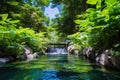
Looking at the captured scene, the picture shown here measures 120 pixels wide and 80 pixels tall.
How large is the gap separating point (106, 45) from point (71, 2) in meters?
16.0

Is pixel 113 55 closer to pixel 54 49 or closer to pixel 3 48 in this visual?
pixel 3 48

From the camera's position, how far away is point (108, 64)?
7.12 m

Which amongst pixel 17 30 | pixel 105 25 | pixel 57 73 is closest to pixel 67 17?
pixel 17 30

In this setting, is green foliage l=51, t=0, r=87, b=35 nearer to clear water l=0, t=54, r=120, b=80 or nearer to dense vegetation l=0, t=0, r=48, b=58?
dense vegetation l=0, t=0, r=48, b=58

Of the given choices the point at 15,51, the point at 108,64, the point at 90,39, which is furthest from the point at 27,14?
the point at 108,64

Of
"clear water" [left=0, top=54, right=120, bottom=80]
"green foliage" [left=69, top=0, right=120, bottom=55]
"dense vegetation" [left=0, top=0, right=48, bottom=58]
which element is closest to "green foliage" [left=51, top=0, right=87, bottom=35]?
"dense vegetation" [left=0, top=0, right=48, bottom=58]

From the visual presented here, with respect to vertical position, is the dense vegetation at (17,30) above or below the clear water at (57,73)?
above

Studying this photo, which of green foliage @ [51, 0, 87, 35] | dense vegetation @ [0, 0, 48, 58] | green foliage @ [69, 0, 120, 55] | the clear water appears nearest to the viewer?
the clear water

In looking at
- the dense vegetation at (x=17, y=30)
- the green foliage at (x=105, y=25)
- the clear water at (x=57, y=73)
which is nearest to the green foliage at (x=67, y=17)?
the dense vegetation at (x=17, y=30)

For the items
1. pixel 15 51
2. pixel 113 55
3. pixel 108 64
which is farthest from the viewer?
pixel 15 51

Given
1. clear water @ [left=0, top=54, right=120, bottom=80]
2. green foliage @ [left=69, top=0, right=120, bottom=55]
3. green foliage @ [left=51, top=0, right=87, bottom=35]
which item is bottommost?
clear water @ [left=0, top=54, right=120, bottom=80]

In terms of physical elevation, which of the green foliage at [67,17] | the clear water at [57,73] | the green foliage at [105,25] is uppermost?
the green foliage at [67,17]

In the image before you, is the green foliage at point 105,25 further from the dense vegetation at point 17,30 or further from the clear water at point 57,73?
the dense vegetation at point 17,30

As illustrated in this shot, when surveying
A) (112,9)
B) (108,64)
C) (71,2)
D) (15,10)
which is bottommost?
(108,64)
